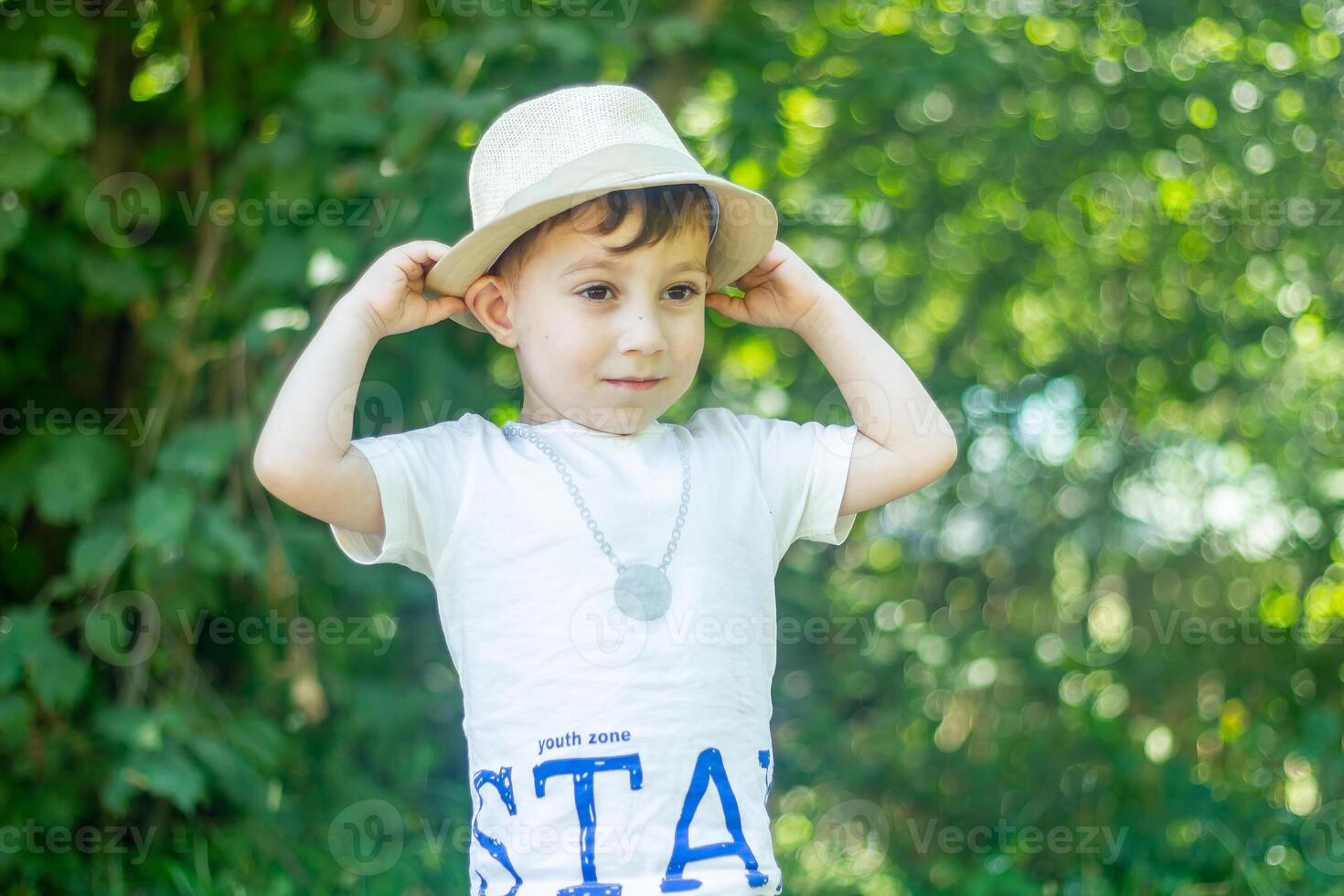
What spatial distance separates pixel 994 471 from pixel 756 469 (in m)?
3.04

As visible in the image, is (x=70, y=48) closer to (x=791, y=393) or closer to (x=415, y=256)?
(x=415, y=256)

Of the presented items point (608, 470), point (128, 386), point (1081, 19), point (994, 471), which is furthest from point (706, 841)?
point (994, 471)

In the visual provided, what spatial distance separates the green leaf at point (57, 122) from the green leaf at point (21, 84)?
0.04 m

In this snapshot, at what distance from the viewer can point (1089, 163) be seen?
3.83 meters

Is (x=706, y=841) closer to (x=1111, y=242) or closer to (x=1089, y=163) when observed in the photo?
(x=1089, y=163)

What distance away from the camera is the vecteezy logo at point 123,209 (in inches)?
111

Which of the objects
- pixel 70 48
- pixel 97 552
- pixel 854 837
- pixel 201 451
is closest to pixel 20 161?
pixel 70 48

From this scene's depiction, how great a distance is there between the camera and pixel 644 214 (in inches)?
64.8

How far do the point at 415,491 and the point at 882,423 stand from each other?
64 centimetres

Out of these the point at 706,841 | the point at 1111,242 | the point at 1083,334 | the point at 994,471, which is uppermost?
the point at 1111,242

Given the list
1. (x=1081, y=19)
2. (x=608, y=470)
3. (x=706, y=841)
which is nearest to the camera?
(x=706, y=841)

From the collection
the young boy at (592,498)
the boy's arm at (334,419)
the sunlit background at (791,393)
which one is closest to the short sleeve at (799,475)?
the young boy at (592,498)

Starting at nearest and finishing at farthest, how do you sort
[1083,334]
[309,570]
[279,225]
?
[279,225] < [309,570] < [1083,334]

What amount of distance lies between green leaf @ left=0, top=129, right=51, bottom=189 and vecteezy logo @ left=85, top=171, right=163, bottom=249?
231 mm
